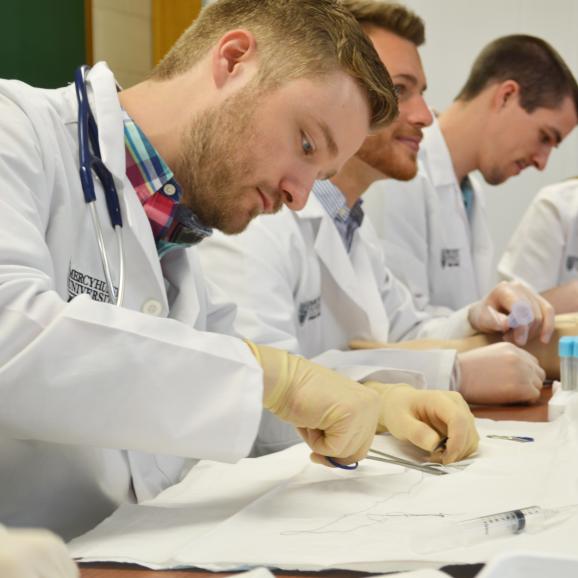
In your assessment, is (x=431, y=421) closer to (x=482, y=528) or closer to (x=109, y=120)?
(x=482, y=528)

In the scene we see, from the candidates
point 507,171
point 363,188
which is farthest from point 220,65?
point 507,171

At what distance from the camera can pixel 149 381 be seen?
0.85m

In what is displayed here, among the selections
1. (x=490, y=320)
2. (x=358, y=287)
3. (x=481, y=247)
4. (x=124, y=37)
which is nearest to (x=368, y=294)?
(x=358, y=287)

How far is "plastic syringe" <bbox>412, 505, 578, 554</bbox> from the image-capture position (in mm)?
733

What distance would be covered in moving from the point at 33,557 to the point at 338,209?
1566 mm

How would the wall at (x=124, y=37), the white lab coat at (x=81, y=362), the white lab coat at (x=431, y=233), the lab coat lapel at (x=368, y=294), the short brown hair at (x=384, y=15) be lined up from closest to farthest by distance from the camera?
1. the white lab coat at (x=81, y=362)
2. the lab coat lapel at (x=368, y=294)
3. the short brown hair at (x=384, y=15)
4. the white lab coat at (x=431, y=233)
5. the wall at (x=124, y=37)

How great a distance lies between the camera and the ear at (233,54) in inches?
48.4

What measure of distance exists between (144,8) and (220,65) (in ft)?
7.12

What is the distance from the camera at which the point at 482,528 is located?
0.75m

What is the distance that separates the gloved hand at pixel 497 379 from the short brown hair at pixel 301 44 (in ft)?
1.71

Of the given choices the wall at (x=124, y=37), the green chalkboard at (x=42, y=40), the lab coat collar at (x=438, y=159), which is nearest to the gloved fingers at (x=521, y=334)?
the lab coat collar at (x=438, y=159)

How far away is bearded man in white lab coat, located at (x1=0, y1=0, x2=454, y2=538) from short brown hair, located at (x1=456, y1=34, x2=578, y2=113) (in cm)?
186

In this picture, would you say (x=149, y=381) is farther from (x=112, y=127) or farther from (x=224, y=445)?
(x=112, y=127)

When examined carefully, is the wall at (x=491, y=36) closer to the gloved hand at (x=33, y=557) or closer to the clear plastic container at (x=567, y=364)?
the clear plastic container at (x=567, y=364)
